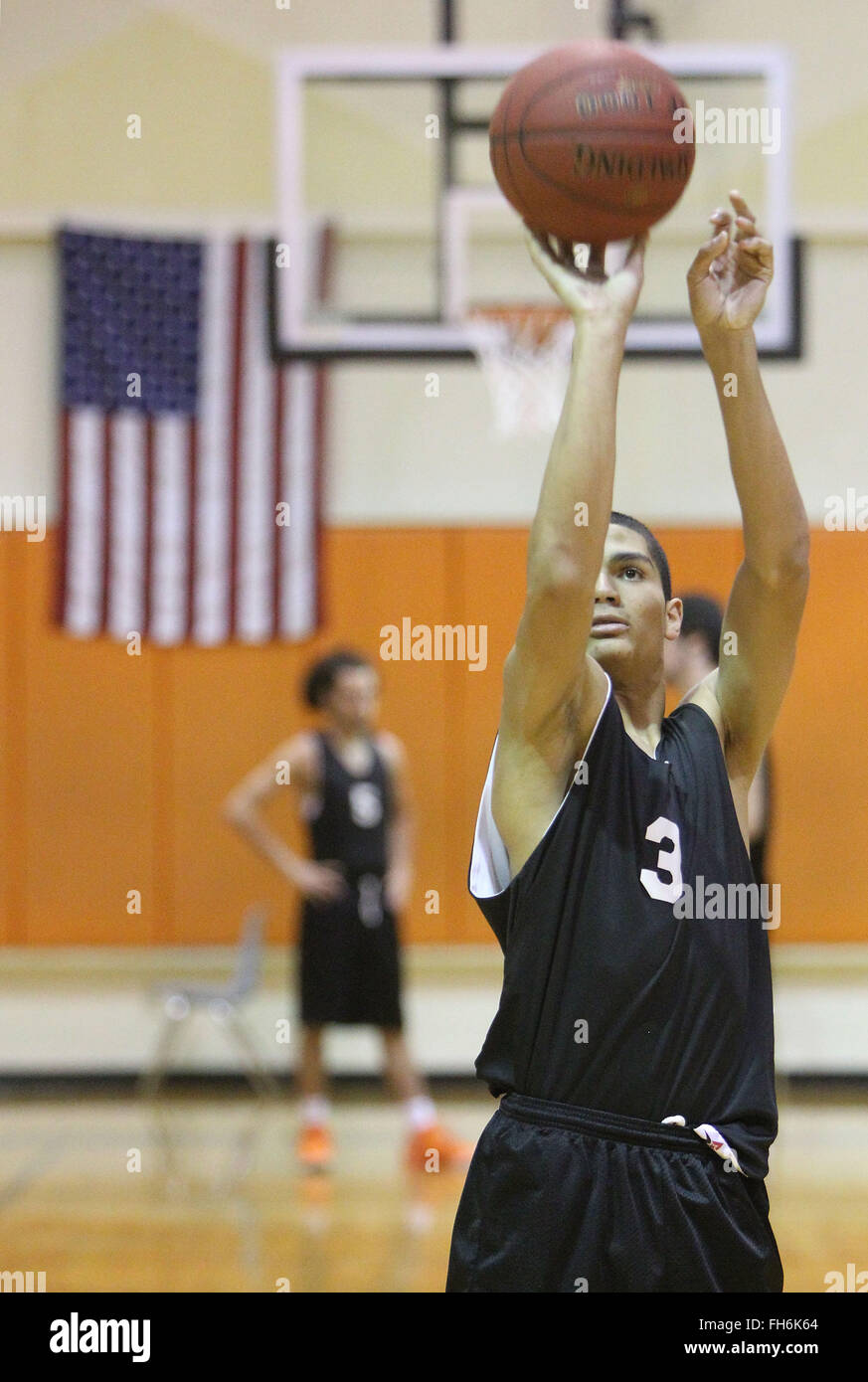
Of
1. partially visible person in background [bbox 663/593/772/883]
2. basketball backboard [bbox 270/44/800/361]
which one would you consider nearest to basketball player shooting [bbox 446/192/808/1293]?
partially visible person in background [bbox 663/593/772/883]

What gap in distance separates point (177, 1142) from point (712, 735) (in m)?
4.56

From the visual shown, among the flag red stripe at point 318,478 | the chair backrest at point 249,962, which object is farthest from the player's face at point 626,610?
the flag red stripe at point 318,478

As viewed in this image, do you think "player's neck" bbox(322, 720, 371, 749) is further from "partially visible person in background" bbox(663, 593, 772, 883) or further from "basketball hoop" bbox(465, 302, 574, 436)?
"partially visible person in background" bbox(663, 593, 772, 883)

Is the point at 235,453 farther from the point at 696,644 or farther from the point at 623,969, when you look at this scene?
the point at 623,969

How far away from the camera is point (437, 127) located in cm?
675

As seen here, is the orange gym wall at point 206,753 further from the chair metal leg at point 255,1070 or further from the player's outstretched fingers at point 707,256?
the player's outstretched fingers at point 707,256

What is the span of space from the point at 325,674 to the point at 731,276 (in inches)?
159

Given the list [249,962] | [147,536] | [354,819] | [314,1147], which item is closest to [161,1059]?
[249,962]

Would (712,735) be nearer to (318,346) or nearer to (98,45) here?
(318,346)

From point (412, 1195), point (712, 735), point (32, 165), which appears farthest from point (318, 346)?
point (712, 735)

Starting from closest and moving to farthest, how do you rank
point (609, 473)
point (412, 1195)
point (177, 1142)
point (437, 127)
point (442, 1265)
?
point (609, 473) < point (442, 1265) < point (412, 1195) < point (177, 1142) < point (437, 127)

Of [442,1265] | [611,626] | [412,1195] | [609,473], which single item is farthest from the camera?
[412,1195]

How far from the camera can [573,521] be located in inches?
71.2

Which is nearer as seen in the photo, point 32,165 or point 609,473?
point 609,473
